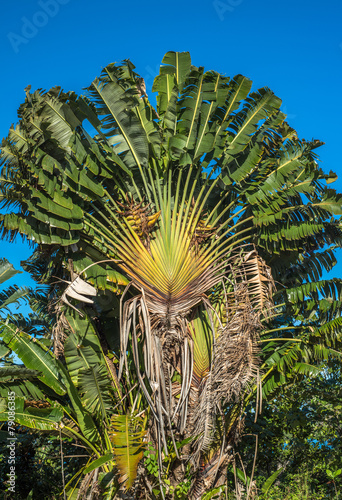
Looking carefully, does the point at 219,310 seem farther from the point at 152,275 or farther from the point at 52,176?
the point at 52,176

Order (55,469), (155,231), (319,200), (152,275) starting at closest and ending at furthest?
(152,275) < (155,231) < (319,200) < (55,469)

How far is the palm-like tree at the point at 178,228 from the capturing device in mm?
6387

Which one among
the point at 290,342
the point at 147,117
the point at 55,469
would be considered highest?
the point at 147,117

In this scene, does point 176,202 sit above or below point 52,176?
below

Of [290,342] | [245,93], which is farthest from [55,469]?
[245,93]

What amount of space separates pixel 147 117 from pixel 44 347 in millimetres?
3995

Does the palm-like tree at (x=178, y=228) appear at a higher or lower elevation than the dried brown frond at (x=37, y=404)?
higher

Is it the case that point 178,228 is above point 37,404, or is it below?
above

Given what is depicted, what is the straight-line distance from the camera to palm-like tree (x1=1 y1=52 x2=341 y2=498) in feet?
21.0

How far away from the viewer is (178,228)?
6965 mm

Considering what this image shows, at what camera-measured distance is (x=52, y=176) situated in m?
7.24

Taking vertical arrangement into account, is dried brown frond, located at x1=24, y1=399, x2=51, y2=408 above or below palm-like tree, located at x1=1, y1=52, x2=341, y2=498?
below

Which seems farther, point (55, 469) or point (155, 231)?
point (55, 469)

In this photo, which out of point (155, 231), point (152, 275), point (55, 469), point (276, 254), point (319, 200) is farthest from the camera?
point (55, 469)
